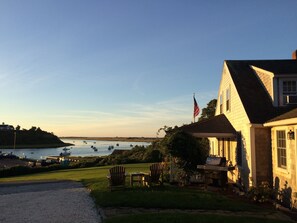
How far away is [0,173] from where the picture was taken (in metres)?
29.5

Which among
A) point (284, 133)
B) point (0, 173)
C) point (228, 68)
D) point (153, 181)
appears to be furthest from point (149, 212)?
point (0, 173)

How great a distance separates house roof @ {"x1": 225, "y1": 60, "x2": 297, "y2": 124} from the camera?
14.0 m

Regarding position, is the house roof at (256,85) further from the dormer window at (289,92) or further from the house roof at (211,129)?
the house roof at (211,129)

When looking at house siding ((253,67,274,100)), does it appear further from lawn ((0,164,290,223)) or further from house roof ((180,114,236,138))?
lawn ((0,164,290,223))

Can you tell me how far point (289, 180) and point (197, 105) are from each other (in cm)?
1112

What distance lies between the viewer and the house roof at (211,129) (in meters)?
16.0

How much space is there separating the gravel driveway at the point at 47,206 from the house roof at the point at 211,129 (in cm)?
579

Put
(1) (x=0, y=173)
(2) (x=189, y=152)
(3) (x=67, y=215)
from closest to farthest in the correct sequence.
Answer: (3) (x=67, y=215) → (2) (x=189, y=152) → (1) (x=0, y=173)

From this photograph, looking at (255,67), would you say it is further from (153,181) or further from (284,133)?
(153,181)

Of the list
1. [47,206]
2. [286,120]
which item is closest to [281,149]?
[286,120]

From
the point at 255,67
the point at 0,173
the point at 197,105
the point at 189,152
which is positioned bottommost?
the point at 0,173

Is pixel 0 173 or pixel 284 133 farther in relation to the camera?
pixel 0 173

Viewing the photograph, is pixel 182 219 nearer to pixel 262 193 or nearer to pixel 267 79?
pixel 262 193

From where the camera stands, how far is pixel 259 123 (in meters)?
13.3
